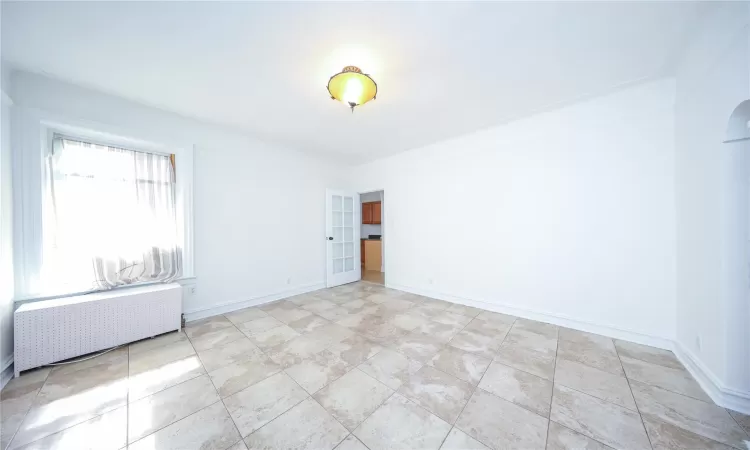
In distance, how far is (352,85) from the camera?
203 cm

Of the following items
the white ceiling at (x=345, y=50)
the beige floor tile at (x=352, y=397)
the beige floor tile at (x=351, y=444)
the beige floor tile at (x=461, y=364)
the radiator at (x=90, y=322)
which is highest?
the white ceiling at (x=345, y=50)

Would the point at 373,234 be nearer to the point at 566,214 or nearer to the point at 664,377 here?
the point at 566,214

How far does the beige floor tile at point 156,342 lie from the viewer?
7.98 ft

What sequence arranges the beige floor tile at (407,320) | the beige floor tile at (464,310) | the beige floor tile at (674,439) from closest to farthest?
1. the beige floor tile at (674,439)
2. the beige floor tile at (407,320)
3. the beige floor tile at (464,310)

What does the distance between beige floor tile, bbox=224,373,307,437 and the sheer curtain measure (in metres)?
2.19

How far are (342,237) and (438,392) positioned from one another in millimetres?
3774

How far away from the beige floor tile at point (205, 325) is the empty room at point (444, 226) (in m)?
0.04

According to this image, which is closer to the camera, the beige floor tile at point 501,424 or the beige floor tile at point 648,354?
the beige floor tile at point 501,424

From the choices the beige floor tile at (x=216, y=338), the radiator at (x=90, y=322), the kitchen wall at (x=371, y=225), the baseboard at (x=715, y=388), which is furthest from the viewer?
the kitchen wall at (x=371, y=225)

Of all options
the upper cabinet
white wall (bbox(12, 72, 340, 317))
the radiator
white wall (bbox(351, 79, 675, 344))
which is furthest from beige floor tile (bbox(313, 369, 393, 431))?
the upper cabinet

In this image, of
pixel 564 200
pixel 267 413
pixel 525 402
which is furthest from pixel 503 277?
pixel 267 413

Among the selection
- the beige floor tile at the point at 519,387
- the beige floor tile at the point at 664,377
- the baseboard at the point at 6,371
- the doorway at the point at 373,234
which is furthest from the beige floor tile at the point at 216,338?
the beige floor tile at the point at 664,377

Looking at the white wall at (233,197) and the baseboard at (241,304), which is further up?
the white wall at (233,197)

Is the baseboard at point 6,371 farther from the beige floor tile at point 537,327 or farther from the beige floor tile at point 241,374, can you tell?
the beige floor tile at point 537,327
